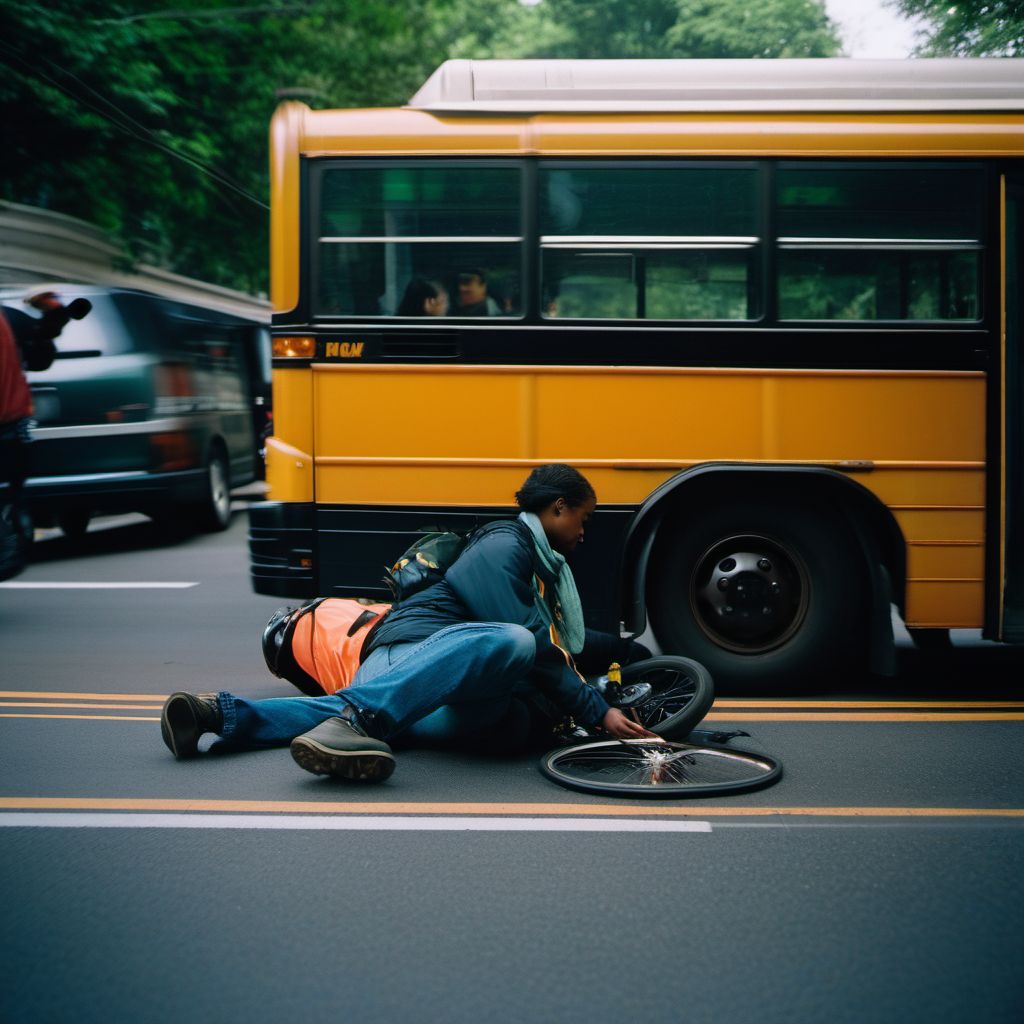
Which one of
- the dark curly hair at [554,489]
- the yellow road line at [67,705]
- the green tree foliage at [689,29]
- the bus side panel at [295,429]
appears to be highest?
the green tree foliage at [689,29]

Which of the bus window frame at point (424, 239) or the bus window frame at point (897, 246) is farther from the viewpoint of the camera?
the bus window frame at point (424, 239)

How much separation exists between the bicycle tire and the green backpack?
87 centimetres

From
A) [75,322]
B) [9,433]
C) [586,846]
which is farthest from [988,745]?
[75,322]

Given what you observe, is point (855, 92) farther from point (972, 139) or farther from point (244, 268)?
point (244, 268)

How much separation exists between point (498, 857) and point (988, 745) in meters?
2.44

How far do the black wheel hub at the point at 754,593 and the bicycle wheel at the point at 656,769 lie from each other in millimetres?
1418

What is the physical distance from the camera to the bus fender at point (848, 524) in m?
6.54

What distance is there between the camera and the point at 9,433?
867 centimetres

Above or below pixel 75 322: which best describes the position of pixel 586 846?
below

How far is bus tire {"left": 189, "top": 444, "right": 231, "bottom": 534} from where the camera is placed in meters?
13.7

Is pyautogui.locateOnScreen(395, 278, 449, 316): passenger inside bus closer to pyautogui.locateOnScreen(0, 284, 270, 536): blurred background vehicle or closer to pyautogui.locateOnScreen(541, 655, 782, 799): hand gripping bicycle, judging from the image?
pyautogui.locateOnScreen(541, 655, 782, 799): hand gripping bicycle

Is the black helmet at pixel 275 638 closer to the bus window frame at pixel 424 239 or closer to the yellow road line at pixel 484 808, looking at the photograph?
the yellow road line at pixel 484 808

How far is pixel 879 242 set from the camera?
665 centimetres

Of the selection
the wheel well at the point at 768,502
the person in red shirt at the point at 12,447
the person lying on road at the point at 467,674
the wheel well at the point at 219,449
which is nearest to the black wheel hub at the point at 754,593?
the wheel well at the point at 768,502
